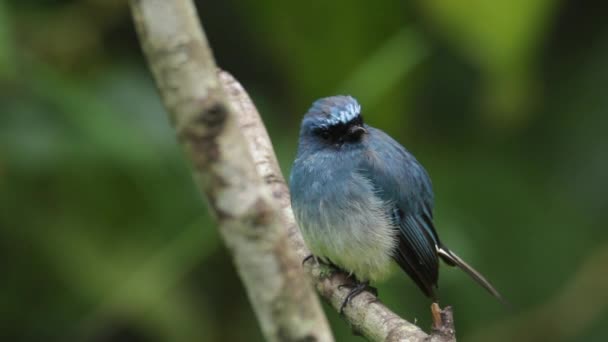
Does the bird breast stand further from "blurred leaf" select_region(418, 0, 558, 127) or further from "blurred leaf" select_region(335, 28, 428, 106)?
"blurred leaf" select_region(335, 28, 428, 106)

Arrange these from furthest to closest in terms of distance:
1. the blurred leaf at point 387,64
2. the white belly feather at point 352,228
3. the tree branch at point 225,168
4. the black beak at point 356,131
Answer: the blurred leaf at point 387,64 → the black beak at point 356,131 → the white belly feather at point 352,228 → the tree branch at point 225,168

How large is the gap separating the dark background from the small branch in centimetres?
260

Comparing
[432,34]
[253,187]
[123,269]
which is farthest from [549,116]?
[253,187]

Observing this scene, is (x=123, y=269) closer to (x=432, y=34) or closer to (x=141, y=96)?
(x=141, y=96)

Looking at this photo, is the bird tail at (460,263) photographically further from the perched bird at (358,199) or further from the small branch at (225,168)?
the small branch at (225,168)

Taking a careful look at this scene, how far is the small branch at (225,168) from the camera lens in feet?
4.96

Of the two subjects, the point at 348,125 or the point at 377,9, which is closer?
the point at 348,125

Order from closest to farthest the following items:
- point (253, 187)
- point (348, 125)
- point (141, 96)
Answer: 1. point (253, 187)
2. point (348, 125)
3. point (141, 96)

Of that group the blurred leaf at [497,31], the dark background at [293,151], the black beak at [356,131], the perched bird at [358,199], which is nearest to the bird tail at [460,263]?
the perched bird at [358,199]

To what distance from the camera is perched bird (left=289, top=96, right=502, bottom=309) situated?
372 centimetres

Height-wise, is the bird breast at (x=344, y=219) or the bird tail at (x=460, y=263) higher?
the bird breast at (x=344, y=219)

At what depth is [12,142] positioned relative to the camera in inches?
174

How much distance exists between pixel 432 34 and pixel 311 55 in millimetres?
627

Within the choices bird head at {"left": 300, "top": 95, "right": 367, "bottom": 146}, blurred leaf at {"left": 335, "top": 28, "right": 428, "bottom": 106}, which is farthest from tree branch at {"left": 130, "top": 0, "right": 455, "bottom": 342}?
blurred leaf at {"left": 335, "top": 28, "right": 428, "bottom": 106}
